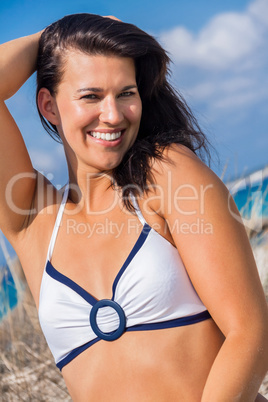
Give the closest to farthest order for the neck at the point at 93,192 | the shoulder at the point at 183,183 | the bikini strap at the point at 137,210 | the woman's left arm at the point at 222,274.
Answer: the woman's left arm at the point at 222,274
the shoulder at the point at 183,183
the bikini strap at the point at 137,210
the neck at the point at 93,192

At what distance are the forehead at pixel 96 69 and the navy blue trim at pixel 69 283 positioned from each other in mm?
660

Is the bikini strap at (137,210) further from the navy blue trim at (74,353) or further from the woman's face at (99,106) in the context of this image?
the navy blue trim at (74,353)

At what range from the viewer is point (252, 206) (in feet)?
12.8

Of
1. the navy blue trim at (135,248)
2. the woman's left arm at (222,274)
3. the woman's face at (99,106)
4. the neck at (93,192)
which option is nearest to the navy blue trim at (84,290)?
the navy blue trim at (135,248)

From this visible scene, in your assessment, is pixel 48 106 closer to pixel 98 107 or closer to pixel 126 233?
pixel 98 107

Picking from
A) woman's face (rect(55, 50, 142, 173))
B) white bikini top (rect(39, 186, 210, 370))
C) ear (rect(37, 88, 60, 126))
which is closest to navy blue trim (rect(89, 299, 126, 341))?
white bikini top (rect(39, 186, 210, 370))

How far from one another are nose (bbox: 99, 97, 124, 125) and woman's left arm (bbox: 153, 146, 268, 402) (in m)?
0.30

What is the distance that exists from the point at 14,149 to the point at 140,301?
78cm

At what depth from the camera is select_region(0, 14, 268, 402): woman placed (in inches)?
61.5

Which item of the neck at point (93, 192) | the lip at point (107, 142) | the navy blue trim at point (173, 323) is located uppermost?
the lip at point (107, 142)

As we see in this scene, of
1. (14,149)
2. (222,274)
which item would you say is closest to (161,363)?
(222,274)

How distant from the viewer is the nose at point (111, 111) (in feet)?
5.86

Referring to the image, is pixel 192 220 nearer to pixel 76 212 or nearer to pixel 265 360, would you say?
pixel 265 360

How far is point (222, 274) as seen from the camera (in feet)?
5.05
